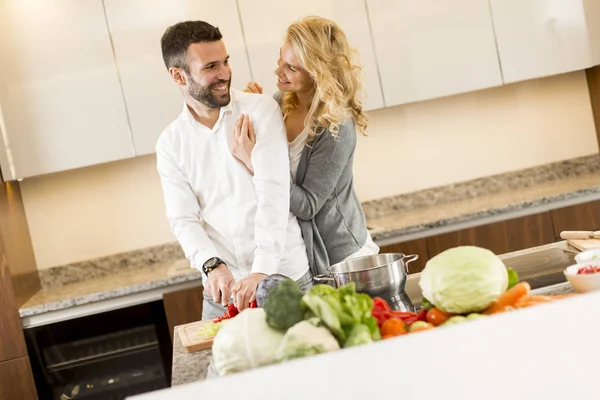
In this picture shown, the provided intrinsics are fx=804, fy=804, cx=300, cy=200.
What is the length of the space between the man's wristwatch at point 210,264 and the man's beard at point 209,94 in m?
0.49

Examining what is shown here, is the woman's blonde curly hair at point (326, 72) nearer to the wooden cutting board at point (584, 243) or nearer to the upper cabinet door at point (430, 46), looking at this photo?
the wooden cutting board at point (584, 243)

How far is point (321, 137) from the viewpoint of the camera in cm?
260

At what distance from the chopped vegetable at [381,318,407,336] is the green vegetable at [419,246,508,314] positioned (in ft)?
0.31

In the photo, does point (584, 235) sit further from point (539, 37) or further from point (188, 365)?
point (539, 37)

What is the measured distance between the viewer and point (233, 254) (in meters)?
2.62

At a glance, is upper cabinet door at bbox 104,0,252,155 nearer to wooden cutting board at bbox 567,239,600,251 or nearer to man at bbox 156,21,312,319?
man at bbox 156,21,312,319

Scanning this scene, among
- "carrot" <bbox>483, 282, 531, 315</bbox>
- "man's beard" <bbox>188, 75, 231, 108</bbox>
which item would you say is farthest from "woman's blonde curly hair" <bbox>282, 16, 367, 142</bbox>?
"carrot" <bbox>483, 282, 531, 315</bbox>

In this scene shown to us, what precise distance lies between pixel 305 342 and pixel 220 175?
1371 millimetres

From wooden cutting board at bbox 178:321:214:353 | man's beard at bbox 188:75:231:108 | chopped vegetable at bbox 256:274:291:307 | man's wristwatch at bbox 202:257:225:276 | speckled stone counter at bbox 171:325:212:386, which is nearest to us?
speckled stone counter at bbox 171:325:212:386

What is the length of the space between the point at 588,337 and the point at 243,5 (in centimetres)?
273

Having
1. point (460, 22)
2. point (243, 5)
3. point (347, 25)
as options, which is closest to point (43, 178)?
point (243, 5)

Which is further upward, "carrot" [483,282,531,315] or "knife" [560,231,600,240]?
"carrot" [483,282,531,315]

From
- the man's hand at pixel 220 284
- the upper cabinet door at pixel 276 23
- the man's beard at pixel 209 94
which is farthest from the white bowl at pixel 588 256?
the upper cabinet door at pixel 276 23

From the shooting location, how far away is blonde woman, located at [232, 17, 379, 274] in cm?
256
